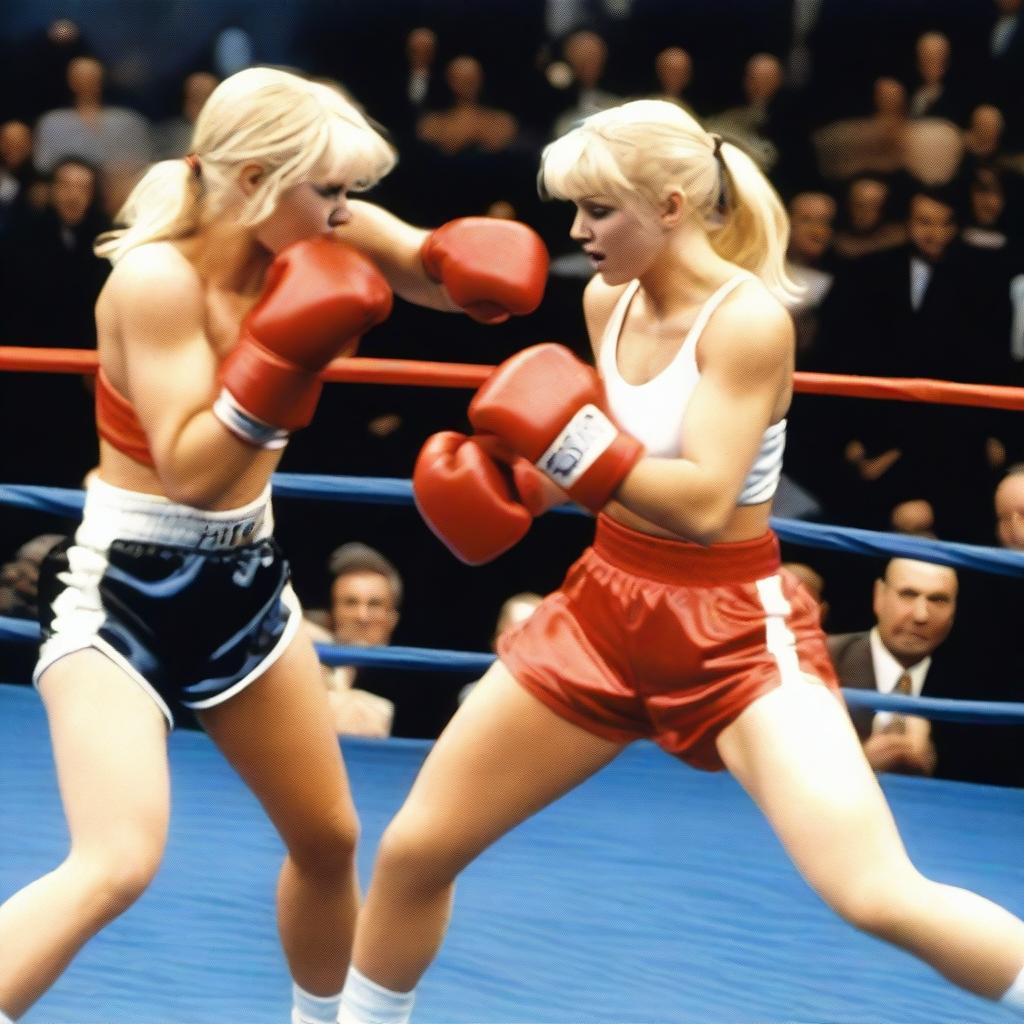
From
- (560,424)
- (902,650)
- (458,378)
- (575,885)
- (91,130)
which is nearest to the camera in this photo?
(560,424)

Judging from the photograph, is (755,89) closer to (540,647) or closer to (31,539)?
(31,539)

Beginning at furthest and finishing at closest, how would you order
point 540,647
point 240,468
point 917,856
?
point 917,856 → point 540,647 → point 240,468

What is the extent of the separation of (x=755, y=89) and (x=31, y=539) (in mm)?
1944

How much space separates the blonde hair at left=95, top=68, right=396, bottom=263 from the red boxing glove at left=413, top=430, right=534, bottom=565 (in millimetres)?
320

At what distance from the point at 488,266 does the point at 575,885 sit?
44.0 inches

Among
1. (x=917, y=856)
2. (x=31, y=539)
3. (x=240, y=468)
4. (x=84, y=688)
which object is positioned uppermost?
(x=240, y=468)

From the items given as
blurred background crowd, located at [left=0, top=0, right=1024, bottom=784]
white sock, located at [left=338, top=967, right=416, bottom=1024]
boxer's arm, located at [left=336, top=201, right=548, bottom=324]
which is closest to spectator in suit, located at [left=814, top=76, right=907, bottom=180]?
blurred background crowd, located at [left=0, top=0, right=1024, bottom=784]

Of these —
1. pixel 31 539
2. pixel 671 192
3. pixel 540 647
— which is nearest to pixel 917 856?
pixel 540 647

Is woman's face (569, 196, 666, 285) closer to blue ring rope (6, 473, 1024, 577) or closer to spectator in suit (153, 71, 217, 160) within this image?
blue ring rope (6, 473, 1024, 577)

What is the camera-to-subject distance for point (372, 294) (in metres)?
2.13

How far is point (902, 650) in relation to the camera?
3705 millimetres

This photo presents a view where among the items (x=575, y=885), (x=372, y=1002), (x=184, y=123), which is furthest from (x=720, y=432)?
(x=184, y=123)

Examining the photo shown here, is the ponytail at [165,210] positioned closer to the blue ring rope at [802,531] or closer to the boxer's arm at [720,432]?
the boxer's arm at [720,432]

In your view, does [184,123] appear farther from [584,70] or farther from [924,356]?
[924,356]
